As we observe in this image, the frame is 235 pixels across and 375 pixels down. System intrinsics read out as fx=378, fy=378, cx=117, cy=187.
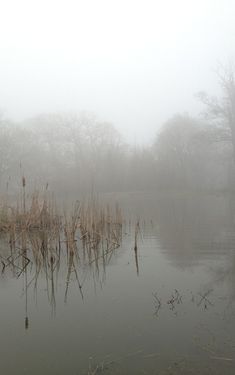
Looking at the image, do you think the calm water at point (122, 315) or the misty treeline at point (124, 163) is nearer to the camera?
the calm water at point (122, 315)

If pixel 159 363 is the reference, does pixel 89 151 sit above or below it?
above

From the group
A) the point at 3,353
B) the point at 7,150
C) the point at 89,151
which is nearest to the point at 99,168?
the point at 89,151

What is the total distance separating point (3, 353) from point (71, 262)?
8.14ft

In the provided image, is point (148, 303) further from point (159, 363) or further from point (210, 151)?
point (210, 151)

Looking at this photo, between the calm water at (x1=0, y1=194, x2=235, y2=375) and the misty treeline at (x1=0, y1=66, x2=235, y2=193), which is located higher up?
the misty treeline at (x1=0, y1=66, x2=235, y2=193)

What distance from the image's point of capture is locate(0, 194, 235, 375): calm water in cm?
235

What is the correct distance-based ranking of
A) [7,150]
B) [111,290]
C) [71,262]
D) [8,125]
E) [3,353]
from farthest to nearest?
[8,125], [7,150], [71,262], [111,290], [3,353]

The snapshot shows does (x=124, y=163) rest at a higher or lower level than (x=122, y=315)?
higher

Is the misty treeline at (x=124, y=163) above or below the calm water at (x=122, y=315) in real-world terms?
above

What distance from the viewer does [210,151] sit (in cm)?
2991

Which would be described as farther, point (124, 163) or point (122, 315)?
point (124, 163)

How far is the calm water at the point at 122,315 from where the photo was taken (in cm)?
235

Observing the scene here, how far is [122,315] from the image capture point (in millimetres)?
3148

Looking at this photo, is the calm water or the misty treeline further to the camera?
the misty treeline
